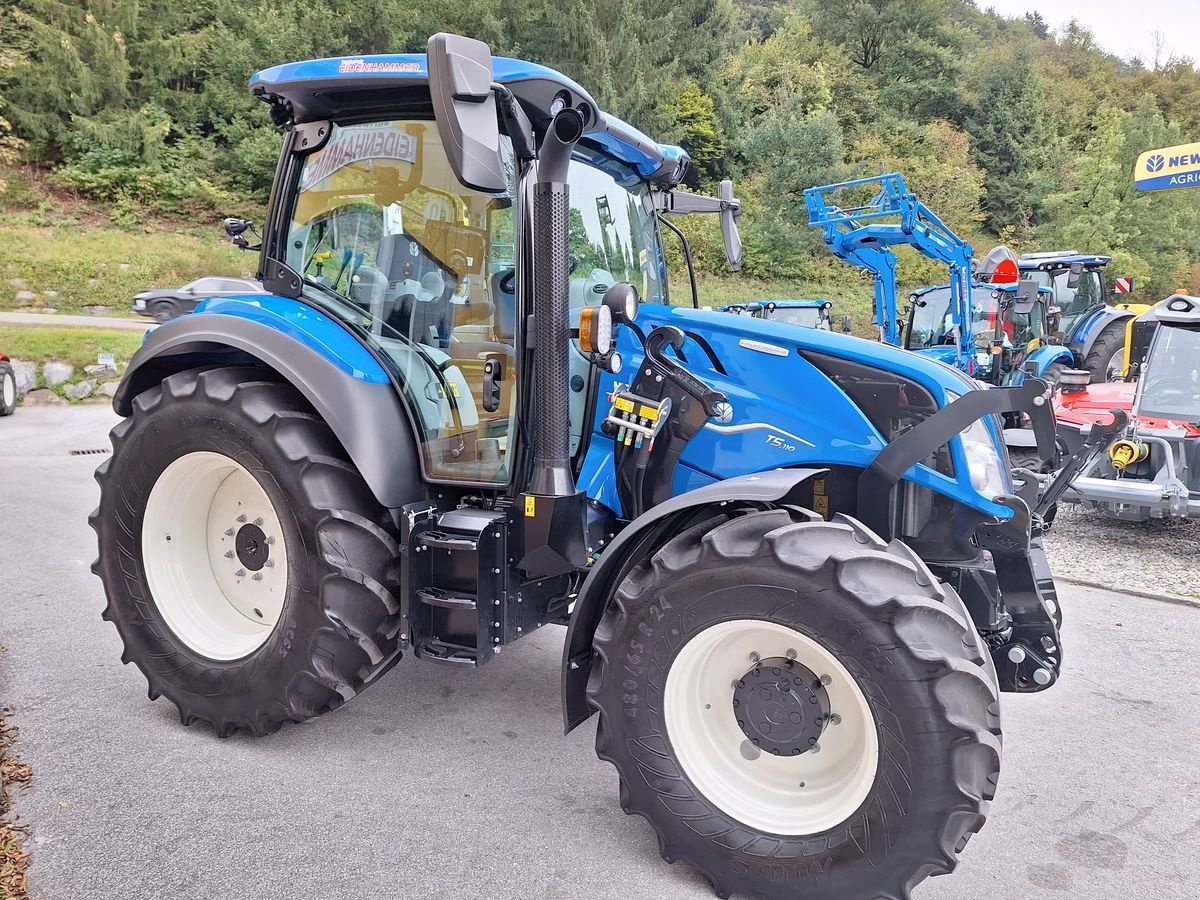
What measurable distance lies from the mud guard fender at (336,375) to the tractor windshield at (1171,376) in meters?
6.44

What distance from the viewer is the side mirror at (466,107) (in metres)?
2.23

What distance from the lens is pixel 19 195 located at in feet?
74.3

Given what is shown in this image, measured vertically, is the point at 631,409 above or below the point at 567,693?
above

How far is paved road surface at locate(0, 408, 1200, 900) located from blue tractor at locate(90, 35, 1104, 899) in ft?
0.83

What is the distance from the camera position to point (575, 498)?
283cm

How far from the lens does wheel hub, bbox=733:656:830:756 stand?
2.38m

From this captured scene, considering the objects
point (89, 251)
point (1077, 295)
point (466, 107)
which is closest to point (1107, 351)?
point (1077, 295)

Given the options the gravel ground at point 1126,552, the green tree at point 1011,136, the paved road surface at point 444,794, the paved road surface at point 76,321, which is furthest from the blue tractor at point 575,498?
the green tree at point 1011,136

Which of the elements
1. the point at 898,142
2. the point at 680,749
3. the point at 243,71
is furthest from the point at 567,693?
the point at 898,142

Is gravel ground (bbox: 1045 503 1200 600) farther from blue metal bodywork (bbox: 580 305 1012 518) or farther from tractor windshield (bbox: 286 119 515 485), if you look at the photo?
tractor windshield (bbox: 286 119 515 485)

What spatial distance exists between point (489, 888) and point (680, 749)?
0.67 m

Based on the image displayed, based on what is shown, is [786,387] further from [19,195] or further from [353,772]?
[19,195]

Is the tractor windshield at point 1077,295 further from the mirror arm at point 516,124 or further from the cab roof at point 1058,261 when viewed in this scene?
the mirror arm at point 516,124

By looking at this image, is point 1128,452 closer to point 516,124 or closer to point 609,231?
point 609,231
